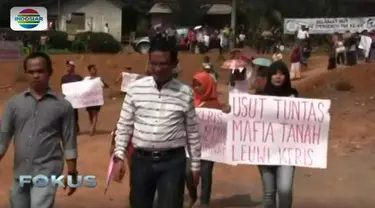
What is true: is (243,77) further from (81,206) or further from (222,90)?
(222,90)

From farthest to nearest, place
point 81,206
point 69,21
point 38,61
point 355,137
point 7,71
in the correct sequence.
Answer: point 69,21
point 7,71
point 355,137
point 81,206
point 38,61

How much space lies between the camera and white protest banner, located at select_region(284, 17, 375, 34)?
132 ft

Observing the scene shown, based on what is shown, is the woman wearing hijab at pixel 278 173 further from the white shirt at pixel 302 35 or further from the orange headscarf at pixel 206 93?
the white shirt at pixel 302 35

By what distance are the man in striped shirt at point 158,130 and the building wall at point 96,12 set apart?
5728 centimetres

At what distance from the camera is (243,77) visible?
17.5 metres

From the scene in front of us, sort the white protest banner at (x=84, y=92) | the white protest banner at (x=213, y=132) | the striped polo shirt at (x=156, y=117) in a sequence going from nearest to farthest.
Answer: the striped polo shirt at (x=156, y=117)
the white protest banner at (x=213, y=132)
the white protest banner at (x=84, y=92)

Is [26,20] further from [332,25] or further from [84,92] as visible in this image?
[84,92]

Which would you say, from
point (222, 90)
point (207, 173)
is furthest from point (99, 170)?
point (222, 90)

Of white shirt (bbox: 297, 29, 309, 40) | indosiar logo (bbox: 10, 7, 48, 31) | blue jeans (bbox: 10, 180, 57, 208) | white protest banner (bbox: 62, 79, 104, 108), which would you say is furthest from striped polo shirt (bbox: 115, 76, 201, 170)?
indosiar logo (bbox: 10, 7, 48, 31)

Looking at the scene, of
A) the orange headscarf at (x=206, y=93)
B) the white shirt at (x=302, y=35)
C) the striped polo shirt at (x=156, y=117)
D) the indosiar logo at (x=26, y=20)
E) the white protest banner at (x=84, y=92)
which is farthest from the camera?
the indosiar logo at (x=26, y=20)

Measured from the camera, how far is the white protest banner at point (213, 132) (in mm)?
9594

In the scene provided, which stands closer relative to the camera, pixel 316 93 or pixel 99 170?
pixel 99 170

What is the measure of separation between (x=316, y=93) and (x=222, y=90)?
613 centimetres

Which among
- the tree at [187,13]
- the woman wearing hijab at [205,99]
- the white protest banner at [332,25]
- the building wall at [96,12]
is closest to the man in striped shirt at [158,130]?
the woman wearing hijab at [205,99]
